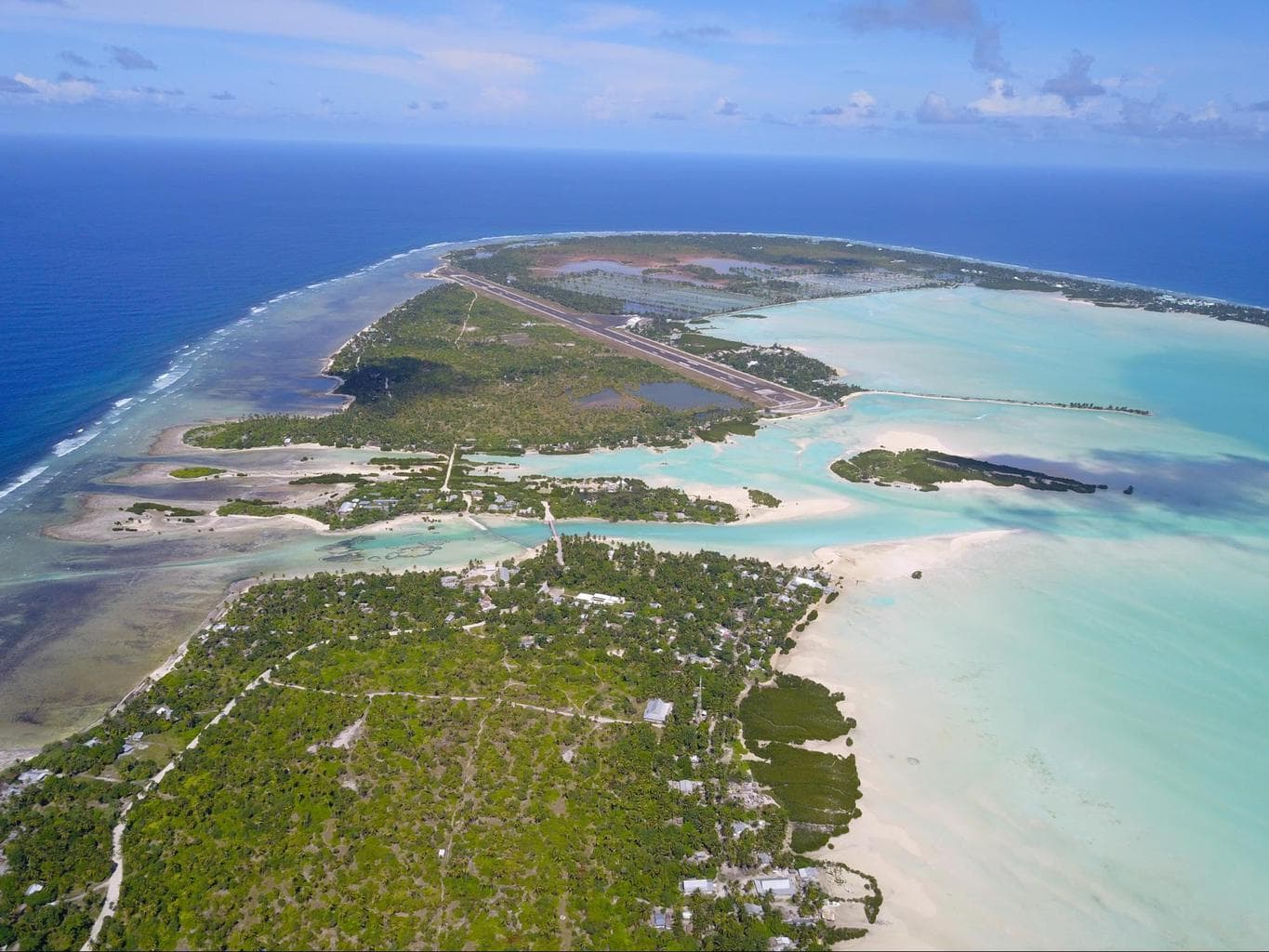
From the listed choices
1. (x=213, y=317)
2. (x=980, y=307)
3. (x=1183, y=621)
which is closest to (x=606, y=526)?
(x=1183, y=621)

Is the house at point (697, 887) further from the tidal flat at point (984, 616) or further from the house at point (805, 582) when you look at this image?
the house at point (805, 582)

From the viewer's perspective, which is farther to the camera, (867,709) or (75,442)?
(75,442)

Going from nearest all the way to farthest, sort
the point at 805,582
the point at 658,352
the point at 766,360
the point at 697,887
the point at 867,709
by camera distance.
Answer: the point at 697,887, the point at 867,709, the point at 805,582, the point at 766,360, the point at 658,352

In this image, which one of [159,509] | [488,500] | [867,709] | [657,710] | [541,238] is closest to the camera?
[657,710]

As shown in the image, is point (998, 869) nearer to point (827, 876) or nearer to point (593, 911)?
point (827, 876)

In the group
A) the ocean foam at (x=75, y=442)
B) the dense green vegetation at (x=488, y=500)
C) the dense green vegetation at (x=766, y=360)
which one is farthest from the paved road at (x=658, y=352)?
the ocean foam at (x=75, y=442)

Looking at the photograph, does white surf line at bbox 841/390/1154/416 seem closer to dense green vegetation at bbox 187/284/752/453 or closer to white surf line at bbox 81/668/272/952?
dense green vegetation at bbox 187/284/752/453

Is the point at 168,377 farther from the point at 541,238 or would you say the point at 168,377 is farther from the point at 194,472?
the point at 541,238

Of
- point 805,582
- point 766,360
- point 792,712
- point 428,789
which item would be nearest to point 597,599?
point 805,582
